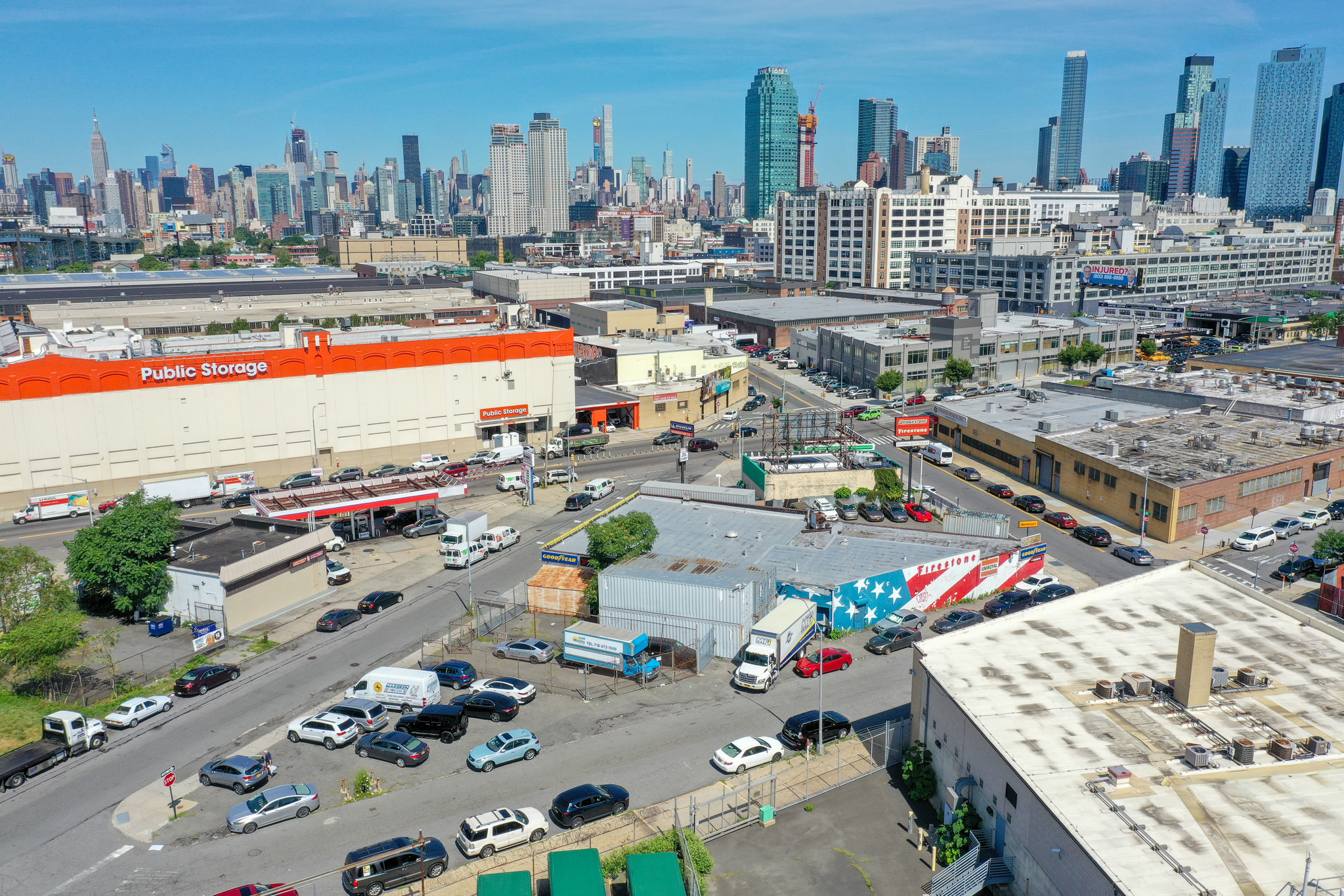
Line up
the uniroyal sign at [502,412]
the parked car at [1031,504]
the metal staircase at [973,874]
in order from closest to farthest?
the metal staircase at [973,874] → the parked car at [1031,504] → the uniroyal sign at [502,412]

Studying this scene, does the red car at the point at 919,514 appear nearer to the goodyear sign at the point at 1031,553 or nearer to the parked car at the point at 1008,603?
the goodyear sign at the point at 1031,553

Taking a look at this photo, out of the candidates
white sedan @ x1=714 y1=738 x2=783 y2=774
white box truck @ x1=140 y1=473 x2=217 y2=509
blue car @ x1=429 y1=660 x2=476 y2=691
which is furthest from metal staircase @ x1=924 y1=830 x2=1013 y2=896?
white box truck @ x1=140 y1=473 x2=217 y2=509

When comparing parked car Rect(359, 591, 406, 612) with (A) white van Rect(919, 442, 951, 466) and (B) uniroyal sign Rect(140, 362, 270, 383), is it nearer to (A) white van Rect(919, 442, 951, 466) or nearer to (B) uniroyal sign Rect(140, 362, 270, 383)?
(B) uniroyal sign Rect(140, 362, 270, 383)

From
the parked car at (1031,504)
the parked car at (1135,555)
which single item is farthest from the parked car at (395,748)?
the parked car at (1031,504)

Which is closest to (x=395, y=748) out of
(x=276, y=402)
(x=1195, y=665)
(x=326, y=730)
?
(x=326, y=730)

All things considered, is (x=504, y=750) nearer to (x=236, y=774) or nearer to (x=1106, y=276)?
(x=236, y=774)

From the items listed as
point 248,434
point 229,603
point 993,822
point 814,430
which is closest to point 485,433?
point 248,434

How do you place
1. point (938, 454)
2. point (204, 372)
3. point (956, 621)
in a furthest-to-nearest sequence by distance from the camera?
1. point (938, 454)
2. point (204, 372)
3. point (956, 621)
